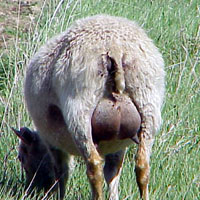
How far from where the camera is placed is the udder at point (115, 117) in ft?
15.3

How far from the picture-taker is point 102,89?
4.64 metres

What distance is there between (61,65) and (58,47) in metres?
0.29

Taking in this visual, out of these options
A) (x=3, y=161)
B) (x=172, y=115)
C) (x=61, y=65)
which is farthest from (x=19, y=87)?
(x=61, y=65)

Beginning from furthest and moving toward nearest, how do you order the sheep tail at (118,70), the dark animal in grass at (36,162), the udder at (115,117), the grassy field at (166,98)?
the dark animal in grass at (36,162), the grassy field at (166,98), the udder at (115,117), the sheep tail at (118,70)

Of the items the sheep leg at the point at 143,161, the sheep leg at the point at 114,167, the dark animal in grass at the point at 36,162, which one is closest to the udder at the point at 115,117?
the sheep leg at the point at 143,161

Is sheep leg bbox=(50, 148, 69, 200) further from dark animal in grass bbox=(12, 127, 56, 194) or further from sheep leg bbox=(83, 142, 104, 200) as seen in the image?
sheep leg bbox=(83, 142, 104, 200)

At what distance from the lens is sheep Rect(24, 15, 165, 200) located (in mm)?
4617

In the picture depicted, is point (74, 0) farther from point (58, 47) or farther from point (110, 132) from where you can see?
point (110, 132)

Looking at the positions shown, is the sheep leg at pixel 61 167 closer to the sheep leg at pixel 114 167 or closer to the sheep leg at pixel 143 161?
the sheep leg at pixel 114 167

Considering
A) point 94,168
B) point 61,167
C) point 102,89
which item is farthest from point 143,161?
point 61,167

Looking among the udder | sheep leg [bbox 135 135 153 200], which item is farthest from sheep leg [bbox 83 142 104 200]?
sheep leg [bbox 135 135 153 200]

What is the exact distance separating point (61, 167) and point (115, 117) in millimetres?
1344

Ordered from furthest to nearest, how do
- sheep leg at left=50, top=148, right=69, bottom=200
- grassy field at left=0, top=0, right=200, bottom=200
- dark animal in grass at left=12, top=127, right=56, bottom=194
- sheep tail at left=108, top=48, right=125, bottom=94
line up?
dark animal in grass at left=12, top=127, right=56, bottom=194 < sheep leg at left=50, top=148, right=69, bottom=200 < grassy field at left=0, top=0, right=200, bottom=200 < sheep tail at left=108, top=48, right=125, bottom=94

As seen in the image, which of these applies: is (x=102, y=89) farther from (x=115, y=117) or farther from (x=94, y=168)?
(x=94, y=168)
